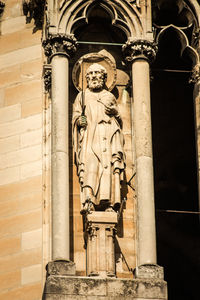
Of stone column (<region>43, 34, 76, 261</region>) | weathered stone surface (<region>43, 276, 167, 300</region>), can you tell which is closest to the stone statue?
stone column (<region>43, 34, 76, 261</region>)

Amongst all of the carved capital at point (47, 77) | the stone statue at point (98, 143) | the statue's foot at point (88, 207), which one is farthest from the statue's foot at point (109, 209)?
the carved capital at point (47, 77)

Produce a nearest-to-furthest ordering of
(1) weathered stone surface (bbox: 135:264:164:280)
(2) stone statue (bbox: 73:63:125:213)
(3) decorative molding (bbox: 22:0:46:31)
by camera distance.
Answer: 1. (1) weathered stone surface (bbox: 135:264:164:280)
2. (2) stone statue (bbox: 73:63:125:213)
3. (3) decorative molding (bbox: 22:0:46:31)

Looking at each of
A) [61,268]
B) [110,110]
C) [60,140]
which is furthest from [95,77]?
[61,268]

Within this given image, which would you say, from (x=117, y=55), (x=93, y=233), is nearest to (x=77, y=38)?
(x=117, y=55)

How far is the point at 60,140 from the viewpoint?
66.8 ft

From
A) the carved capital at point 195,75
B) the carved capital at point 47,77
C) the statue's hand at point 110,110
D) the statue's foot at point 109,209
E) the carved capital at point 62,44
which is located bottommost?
the statue's foot at point 109,209

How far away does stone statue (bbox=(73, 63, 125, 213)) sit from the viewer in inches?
794

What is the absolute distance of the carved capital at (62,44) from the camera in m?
21.1

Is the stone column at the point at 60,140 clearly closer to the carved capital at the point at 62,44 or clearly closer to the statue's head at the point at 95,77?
the carved capital at the point at 62,44

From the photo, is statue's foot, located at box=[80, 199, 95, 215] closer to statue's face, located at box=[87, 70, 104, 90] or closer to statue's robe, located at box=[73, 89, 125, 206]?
statue's robe, located at box=[73, 89, 125, 206]

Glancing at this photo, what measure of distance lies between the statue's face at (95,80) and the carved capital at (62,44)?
0.46 metres

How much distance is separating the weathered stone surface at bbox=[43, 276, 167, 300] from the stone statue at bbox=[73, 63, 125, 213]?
1310mm

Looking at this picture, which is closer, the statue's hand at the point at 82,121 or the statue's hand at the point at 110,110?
the statue's hand at the point at 82,121

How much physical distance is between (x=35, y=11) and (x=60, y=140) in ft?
9.65
